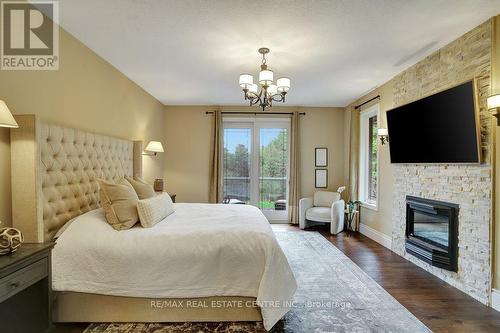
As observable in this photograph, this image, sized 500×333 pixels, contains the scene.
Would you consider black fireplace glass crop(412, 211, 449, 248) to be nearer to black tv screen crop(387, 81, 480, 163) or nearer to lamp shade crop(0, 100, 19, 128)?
black tv screen crop(387, 81, 480, 163)

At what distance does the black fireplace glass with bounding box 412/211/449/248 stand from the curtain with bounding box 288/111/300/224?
2.52m

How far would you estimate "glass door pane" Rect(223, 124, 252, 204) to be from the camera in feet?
19.3

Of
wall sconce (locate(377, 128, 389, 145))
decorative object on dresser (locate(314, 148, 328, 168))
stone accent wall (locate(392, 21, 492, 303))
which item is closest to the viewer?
stone accent wall (locate(392, 21, 492, 303))

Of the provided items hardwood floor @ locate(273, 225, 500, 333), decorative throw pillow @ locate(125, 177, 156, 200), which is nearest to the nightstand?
decorative throw pillow @ locate(125, 177, 156, 200)

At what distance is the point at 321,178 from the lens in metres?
5.95

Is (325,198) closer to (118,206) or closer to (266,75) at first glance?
(266,75)

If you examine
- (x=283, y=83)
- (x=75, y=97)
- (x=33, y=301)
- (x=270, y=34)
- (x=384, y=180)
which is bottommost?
(x=33, y=301)

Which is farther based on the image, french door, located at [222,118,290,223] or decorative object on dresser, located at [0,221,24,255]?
french door, located at [222,118,290,223]

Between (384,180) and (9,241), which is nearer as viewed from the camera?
(9,241)

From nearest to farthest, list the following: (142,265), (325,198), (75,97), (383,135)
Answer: (142,265) < (75,97) < (383,135) < (325,198)

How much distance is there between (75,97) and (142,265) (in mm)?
1941

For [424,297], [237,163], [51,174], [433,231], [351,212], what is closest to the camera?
[51,174]

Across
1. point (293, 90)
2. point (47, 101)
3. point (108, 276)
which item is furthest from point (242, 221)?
point (293, 90)

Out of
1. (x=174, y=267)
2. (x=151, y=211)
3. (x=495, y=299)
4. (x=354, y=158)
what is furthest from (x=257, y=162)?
(x=495, y=299)
